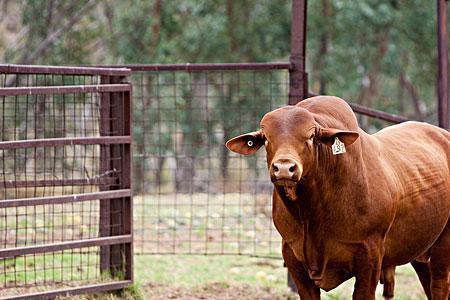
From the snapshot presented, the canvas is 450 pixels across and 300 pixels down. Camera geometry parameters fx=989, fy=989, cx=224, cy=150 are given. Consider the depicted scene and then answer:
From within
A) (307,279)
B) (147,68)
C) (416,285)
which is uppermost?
(147,68)

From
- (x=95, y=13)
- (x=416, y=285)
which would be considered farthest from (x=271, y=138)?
(x=95, y=13)

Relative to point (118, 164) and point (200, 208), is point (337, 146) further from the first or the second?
point (200, 208)

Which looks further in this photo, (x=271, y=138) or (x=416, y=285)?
(x=416, y=285)

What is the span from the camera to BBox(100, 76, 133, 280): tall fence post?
9031mm

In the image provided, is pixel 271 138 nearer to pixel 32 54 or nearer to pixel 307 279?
pixel 307 279

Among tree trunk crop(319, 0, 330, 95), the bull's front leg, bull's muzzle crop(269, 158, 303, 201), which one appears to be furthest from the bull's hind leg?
tree trunk crop(319, 0, 330, 95)

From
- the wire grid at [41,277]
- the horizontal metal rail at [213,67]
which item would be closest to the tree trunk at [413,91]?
the horizontal metal rail at [213,67]

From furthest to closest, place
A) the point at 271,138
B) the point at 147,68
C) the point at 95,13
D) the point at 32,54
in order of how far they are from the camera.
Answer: the point at 95,13, the point at 32,54, the point at 147,68, the point at 271,138

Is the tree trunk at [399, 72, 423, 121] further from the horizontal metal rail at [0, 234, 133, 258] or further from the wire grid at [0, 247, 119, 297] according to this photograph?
the horizontal metal rail at [0, 234, 133, 258]

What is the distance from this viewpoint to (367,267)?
6.80 metres

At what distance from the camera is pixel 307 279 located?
23.1 feet

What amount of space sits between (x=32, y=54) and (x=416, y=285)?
1424cm

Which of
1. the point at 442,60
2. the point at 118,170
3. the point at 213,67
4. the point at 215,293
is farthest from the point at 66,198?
the point at 442,60

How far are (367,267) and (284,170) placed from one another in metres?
1.37
